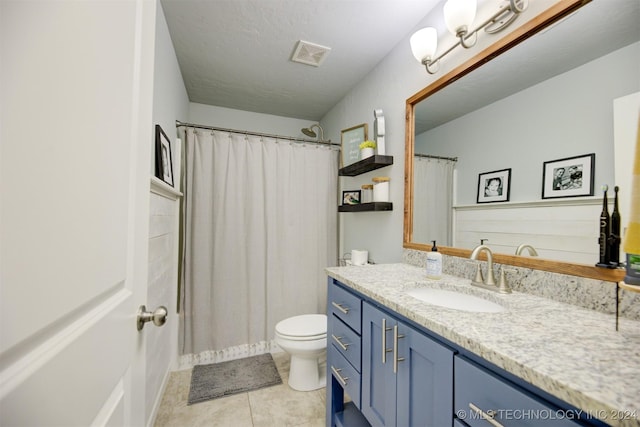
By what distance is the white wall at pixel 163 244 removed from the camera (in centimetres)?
142

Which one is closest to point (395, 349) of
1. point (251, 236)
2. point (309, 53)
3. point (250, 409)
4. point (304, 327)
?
point (304, 327)

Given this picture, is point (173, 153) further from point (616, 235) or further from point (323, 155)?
point (616, 235)

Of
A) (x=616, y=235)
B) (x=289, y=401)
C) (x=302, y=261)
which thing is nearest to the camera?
(x=616, y=235)

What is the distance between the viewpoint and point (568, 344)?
64cm

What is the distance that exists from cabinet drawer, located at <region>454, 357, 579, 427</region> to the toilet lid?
1.21m

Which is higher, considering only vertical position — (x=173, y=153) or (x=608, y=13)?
(x=608, y=13)

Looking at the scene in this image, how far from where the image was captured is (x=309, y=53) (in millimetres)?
1922

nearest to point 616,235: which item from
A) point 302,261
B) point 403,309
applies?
point 403,309

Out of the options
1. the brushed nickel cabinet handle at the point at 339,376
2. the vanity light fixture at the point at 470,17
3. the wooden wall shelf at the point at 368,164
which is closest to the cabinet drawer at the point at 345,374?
the brushed nickel cabinet handle at the point at 339,376

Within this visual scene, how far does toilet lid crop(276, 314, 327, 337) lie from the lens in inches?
70.8

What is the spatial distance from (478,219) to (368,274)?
60cm

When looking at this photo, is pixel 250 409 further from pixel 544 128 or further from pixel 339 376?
pixel 544 128

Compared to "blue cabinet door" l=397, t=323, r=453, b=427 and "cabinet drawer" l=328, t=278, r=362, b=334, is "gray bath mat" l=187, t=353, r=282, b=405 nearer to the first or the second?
"cabinet drawer" l=328, t=278, r=362, b=334

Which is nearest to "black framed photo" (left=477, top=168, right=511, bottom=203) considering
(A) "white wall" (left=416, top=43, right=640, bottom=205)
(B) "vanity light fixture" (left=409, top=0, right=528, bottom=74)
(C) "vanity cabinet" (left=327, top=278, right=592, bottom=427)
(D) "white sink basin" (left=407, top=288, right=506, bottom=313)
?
(A) "white wall" (left=416, top=43, right=640, bottom=205)
